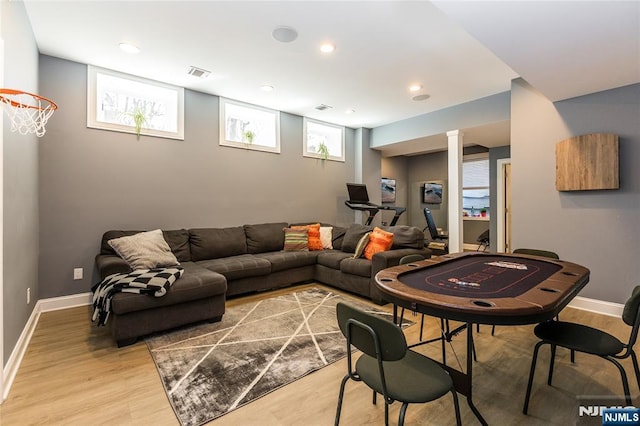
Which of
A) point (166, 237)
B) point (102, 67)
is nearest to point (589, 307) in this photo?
point (166, 237)

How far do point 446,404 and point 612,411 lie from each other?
0.80 m

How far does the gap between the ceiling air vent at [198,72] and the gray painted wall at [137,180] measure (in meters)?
0.58

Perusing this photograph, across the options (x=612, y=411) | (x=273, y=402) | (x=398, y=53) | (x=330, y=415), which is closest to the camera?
(x=612, y=411)

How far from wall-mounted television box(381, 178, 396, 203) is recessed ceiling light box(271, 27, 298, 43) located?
18.5ft

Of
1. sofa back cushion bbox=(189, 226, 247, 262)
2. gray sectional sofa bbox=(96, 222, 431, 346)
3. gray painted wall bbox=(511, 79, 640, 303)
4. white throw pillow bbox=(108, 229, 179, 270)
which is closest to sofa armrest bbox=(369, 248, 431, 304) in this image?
gray sectional sofa bbox=(96, 222, 431, 346)

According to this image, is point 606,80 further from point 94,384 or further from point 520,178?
point 94,384

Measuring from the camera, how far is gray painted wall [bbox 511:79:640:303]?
125 inches

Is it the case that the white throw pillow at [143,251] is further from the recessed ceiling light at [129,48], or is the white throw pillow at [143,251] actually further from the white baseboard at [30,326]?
the recessed ceiling light at [129,48]

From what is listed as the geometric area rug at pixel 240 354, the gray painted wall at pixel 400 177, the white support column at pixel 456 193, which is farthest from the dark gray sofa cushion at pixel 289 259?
the gray painted wall at pixel 400 177

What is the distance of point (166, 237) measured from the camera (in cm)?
389

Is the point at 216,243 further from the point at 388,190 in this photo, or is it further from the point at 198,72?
the point at 388,190

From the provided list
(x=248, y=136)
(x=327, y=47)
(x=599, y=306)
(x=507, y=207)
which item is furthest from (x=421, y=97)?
(x=599, y=306)

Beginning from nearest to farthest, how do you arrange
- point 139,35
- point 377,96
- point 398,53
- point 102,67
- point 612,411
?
point 612,411 → point 139,35 → point 398,53 → point 102,67 → point 377,96

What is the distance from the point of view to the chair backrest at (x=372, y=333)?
3.90 ft
